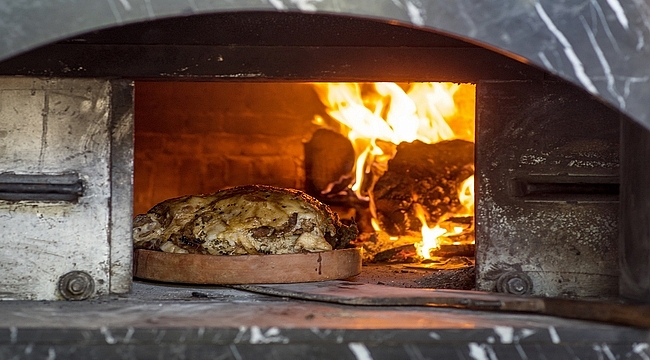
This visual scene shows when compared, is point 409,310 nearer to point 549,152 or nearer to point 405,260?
point 549,152

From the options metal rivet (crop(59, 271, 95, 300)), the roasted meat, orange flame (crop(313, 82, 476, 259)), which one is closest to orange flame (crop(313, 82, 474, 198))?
orange flame (crop(313, 82, 476, 259))

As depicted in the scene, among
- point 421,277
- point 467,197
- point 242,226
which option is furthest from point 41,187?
point 467,197

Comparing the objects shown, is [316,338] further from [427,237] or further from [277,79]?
[427,237]

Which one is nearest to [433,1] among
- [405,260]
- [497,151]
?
[497,151]

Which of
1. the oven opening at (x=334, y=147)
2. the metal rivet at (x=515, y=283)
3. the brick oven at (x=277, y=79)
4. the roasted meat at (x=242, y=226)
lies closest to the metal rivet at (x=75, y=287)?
the brick oven at (x=277, y=79)

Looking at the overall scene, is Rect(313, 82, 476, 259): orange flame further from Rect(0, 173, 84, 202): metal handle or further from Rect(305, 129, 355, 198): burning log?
Rect(0, 173, 84, 202): metal handle
